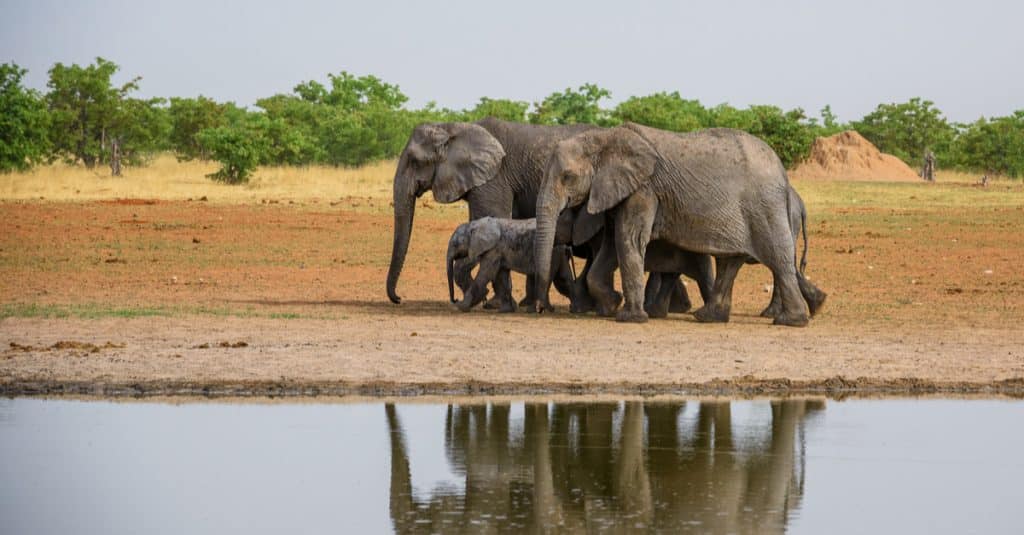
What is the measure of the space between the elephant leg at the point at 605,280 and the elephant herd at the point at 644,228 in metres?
0.01

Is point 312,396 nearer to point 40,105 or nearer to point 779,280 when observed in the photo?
point 779,280

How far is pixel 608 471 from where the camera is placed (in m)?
10.2

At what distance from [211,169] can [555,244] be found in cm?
2777

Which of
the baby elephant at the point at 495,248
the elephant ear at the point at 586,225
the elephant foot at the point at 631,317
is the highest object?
the elephant ear at the point at 586,225

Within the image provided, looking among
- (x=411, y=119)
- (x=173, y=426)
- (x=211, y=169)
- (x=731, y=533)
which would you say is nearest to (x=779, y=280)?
(x=173, y=426)

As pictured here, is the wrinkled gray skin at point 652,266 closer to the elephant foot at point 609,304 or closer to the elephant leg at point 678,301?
the elephant leg at point 678,301

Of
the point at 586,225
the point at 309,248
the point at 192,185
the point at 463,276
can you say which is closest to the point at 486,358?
the point at 586,225

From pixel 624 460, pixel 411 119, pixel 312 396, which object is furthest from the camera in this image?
pixel 411 119

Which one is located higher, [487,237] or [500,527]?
[487,237]

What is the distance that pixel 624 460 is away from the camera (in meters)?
10.5

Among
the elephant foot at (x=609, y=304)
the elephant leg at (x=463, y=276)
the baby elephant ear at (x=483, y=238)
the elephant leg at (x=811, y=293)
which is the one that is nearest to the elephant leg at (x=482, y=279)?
the baby elephant ear at (x=483, y=238)

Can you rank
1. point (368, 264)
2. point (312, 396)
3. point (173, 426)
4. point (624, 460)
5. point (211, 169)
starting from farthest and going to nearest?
point (211, 169)
point (368, 264)
point (312, 396)
point (173, 426)
point (624, 460)

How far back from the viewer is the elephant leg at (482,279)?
17.7 meters

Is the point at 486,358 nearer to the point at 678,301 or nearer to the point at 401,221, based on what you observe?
the point at 678,301
